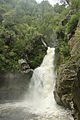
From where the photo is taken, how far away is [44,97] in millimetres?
24641

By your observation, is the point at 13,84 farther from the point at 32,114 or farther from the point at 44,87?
the point at 32,114

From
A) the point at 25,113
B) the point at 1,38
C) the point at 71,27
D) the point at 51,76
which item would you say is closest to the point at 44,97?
the point at 51,76

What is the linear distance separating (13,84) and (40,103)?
5342 millimetres

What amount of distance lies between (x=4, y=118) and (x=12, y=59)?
11.5 meters

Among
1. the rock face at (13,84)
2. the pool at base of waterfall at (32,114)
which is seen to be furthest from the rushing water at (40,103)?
the rock face at (13,84)

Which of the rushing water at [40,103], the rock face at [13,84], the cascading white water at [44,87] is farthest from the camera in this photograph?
the rock face at [13,84]

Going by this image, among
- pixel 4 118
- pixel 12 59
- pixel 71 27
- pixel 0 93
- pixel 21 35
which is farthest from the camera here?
pixel 21 35

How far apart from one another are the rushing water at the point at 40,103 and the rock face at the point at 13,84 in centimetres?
70

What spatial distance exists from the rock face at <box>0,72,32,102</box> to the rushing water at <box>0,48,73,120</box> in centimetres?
70

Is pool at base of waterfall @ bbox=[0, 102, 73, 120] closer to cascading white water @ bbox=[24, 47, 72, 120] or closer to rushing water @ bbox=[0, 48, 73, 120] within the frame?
rushing water @ bbox=[0, 48, 73, 120]

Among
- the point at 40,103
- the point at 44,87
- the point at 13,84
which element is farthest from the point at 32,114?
the point at 13,84

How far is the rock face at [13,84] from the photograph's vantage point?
89.9 ft

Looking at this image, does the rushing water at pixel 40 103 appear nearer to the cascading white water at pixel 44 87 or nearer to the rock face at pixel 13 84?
the cascading white water at pixel 44 87

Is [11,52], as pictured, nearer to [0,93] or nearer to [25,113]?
[0,93]
